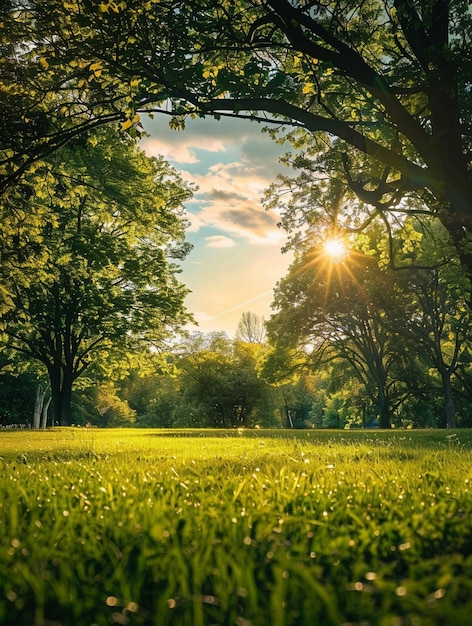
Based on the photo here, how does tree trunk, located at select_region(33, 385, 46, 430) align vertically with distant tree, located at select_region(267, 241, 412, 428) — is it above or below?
below

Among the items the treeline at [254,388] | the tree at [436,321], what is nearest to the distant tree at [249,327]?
the treeline at [254,388]

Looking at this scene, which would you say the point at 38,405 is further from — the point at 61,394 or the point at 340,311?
the point at 340,311

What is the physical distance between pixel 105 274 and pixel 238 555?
22731mm

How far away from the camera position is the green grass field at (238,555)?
153 centimetres

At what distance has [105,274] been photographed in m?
23.5

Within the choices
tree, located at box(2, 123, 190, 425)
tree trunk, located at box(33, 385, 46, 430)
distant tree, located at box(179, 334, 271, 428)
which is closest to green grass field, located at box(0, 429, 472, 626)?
tree, located at box(2, 123, 190, 425)

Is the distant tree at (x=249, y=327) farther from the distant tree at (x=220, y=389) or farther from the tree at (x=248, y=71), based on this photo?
the tree at (x=248, y=71)

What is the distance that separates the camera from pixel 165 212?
90.3 feet

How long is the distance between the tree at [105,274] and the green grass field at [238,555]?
644 inches

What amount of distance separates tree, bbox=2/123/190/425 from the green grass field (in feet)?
53.6

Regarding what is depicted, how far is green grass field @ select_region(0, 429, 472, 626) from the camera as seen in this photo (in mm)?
1530

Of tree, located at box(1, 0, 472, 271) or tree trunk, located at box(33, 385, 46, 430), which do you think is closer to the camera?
tree, located at box(1, 0, 472, 271)

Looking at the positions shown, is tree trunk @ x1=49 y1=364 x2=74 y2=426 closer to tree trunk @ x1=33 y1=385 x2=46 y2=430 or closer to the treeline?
the treeline

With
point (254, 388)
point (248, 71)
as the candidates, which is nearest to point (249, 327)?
point (254, 388)
